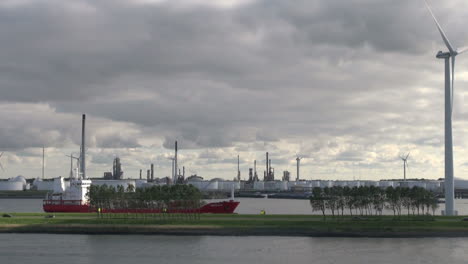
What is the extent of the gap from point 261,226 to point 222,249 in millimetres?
17758

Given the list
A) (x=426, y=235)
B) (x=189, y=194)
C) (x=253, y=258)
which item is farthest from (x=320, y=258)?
(x=189, y=194)

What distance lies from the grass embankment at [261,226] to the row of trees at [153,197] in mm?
11005

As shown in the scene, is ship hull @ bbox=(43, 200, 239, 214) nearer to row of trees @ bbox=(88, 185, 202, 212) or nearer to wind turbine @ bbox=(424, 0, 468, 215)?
row of trees @ bbox=(88, 185, 202, 212)

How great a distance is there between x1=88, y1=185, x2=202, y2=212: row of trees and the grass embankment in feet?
36.1

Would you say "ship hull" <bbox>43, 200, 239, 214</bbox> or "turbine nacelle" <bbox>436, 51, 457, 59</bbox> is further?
"ship hull" <bbox>43, 200, 239, 214</bbox>

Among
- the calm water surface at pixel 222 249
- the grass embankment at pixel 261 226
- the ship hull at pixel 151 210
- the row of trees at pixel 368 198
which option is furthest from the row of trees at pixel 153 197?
the row of trees at pixel 368 198

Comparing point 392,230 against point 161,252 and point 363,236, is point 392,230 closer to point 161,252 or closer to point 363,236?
point 363,236

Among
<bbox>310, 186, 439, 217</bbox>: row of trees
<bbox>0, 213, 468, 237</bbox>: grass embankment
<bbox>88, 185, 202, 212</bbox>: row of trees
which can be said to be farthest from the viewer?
<bbox>88, 185, 202, 212</bbox>: row of trees

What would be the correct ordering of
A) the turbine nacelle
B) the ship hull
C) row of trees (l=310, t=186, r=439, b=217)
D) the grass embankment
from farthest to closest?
the ship hull < the turbine nacelle < row of trees (l=310, t=186, r=439, b=217) < the grass embankment

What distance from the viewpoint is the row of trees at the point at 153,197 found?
12244 cm

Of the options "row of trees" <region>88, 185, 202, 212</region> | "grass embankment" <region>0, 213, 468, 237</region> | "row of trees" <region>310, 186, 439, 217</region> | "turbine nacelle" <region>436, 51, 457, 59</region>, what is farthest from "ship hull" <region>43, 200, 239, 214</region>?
"turbine nacelle" <region>436, 51, 457, 59</region>

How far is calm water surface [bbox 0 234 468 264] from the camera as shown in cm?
7600

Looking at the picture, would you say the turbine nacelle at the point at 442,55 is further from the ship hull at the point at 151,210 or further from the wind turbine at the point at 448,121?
the ship hull at the point at 151,210

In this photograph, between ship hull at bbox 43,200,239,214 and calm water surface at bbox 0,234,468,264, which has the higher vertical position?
ship hull at bbox 43,200,239,214
